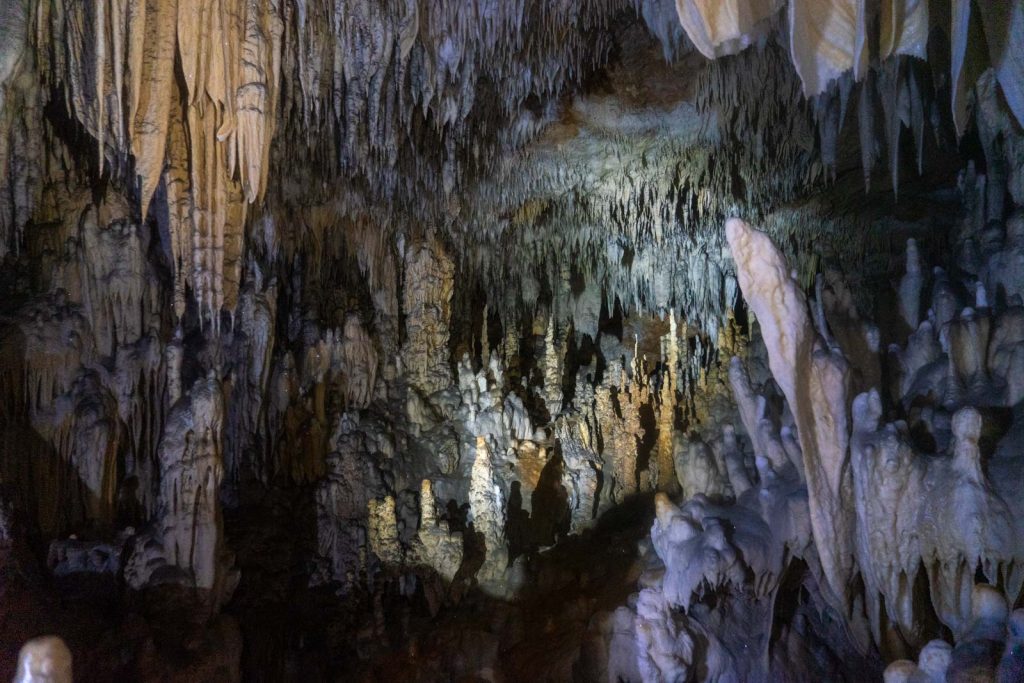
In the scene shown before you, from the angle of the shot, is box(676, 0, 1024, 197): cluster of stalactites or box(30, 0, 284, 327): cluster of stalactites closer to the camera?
box(676, 0, 1024, 197): cluster of stalactites

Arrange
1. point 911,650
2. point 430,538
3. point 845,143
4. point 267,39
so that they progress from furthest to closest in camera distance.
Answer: point 845,143
point 430,538
point 267,39
point 911,650

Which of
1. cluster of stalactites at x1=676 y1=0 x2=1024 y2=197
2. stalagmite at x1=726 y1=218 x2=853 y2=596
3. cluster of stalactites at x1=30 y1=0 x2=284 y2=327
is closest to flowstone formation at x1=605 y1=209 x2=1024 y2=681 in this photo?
stalagmite at x1=726 y1=218 x2=853 y2=596

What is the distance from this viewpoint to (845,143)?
25.8ft

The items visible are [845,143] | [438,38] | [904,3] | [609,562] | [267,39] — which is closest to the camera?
[904,3]

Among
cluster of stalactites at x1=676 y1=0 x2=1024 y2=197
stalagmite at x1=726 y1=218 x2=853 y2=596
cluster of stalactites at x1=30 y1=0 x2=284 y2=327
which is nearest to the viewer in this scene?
cluster of stalactites at x1=676 y1=0 x2=1024 y2=197

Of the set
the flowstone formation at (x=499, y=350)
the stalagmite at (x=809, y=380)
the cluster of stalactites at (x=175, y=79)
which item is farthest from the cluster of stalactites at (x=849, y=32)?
the cluster of stalactites at (x=175, y=79)

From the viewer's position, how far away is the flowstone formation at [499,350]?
168 inches

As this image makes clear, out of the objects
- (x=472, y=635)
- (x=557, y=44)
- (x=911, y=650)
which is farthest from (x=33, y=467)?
(x=911, y=650)

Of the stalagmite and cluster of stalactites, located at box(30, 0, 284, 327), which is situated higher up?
cluster of stalactites, located at box(30, 0, 284, 327)

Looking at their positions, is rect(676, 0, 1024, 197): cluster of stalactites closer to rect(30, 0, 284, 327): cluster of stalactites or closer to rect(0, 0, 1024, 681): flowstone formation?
rect(0, 0, 1024, 681): flowstone formation

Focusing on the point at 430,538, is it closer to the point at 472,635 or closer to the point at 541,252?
the point at 472,635

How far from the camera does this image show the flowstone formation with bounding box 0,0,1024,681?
4.27 m

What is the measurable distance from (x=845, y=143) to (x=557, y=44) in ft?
11.1

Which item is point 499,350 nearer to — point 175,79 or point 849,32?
point 175,79
